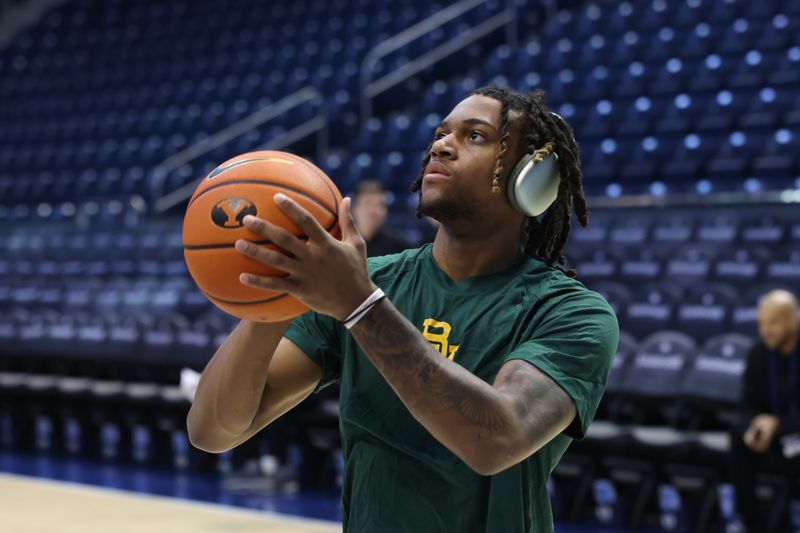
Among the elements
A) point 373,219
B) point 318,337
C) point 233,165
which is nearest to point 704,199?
point 373,219

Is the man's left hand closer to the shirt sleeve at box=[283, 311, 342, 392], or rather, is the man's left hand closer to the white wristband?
the white wristband

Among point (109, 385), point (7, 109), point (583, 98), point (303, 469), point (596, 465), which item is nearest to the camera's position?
point (596, 465)

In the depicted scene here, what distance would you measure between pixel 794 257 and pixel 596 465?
85.1 inches

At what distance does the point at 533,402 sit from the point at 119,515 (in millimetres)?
4786

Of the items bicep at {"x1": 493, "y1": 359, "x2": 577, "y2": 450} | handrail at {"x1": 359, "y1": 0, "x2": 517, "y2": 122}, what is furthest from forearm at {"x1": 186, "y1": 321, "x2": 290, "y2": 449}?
handrail at {"x1": 359, "y1": 0, "x2": 517, "y2": 122}

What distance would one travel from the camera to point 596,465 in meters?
6.05

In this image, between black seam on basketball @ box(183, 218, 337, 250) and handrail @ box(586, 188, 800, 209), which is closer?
black seam on basketball @ box(183, 218, 337, 250)

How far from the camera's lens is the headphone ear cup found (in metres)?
1.76

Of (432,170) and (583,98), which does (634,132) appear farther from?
(432,170)

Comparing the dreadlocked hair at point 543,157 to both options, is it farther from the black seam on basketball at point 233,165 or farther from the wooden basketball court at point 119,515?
the wooden basketball court at point 119,515

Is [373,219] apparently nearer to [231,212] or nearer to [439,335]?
[439,335]

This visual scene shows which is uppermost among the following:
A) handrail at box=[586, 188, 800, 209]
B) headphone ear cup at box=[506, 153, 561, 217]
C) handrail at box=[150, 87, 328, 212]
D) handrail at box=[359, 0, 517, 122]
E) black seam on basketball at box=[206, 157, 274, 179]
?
handrail at box=[359, 0, 517, 122]

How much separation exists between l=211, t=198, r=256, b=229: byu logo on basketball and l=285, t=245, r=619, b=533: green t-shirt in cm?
39

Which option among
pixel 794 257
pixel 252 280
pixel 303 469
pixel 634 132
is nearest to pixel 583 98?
pixel 634 132
